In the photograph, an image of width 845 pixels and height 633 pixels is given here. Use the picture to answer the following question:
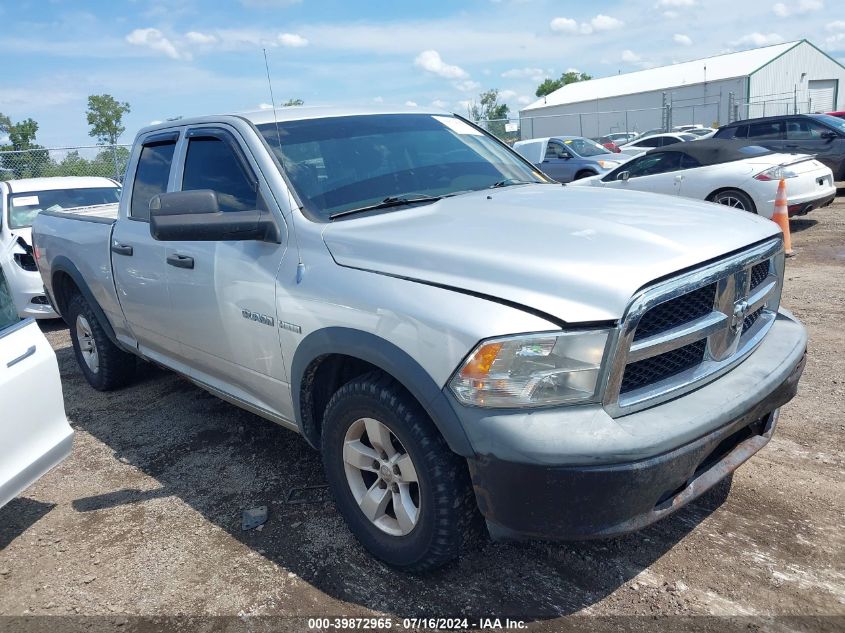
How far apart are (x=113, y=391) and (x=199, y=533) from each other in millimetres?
2624

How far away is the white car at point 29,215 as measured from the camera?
773cm

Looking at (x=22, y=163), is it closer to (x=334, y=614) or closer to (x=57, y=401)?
(x=57, y=401)

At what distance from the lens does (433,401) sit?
2.36 meters

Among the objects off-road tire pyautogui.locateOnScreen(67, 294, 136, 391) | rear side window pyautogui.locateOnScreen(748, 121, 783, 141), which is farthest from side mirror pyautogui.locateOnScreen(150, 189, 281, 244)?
rear side window pyautogui.locateOnScreen(748, 121, 783, 141)

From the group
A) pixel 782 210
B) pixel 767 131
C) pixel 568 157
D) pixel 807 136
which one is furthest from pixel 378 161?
pixel 568 157

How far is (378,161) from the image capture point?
11.5ft

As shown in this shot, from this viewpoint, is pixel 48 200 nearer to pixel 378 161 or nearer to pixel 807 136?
pixel 378 161

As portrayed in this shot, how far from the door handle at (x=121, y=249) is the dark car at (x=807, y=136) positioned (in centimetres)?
1235

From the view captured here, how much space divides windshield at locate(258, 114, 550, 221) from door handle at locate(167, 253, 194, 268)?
2.59 feet

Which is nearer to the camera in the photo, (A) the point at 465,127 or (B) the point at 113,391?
(A) the point at 465,127

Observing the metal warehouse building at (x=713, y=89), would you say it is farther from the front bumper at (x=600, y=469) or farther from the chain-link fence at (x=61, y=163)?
the front bumper at (x=600, y=469)

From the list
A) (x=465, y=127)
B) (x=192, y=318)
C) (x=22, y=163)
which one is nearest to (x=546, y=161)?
(x=22, y=163)

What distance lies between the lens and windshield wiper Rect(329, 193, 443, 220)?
3.14 meters

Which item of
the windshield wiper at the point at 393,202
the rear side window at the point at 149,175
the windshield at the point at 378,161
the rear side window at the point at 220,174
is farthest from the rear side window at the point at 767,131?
the rear side window at the point at 220,174
